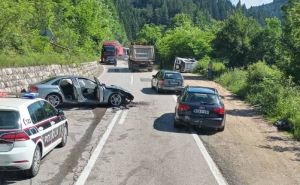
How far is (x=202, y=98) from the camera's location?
17.8 m

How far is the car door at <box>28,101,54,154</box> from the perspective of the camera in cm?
1091

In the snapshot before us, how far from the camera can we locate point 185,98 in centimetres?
1781

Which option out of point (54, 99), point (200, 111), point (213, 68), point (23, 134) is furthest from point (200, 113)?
A: point (213, 68)

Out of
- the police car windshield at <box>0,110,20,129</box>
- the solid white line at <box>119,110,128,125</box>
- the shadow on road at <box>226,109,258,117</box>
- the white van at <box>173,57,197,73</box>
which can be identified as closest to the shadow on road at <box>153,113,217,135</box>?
the solid white line at <box>119,110,128,125</box>

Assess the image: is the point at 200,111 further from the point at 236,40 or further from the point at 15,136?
the point at 236,40

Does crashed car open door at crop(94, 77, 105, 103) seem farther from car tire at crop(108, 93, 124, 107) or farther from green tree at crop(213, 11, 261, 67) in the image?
green tree at crop(213, 11, 261, 67)

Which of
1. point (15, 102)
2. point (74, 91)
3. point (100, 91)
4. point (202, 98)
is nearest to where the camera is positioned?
point (15, 102)

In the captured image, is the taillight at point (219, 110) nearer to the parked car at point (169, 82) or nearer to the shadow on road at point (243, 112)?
the shadow on road at point (243, 112)

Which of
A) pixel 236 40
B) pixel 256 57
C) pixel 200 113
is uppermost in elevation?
pixel 236 40

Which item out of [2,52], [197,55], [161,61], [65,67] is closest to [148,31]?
[161,61]

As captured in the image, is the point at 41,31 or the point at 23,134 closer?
the point at 23,134

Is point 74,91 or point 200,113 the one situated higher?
point 74,91

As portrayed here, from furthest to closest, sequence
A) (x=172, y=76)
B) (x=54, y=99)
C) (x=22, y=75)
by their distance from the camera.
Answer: (x=172, y=76) → (x=22, y=75) → (x=54, y=99)

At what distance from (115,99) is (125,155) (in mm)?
9821
